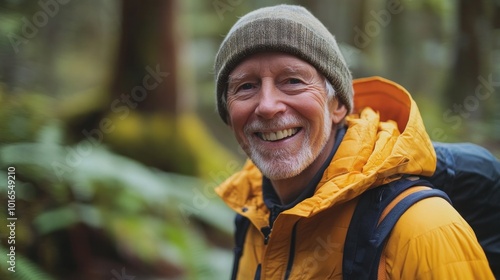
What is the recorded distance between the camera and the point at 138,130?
680 cm

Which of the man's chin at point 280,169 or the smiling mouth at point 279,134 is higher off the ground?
the smiling mouth at point 279,134

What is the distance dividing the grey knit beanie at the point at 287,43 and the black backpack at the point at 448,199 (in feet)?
2.23

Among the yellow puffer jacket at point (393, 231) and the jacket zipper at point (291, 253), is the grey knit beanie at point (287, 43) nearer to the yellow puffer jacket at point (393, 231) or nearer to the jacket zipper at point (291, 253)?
the yellow puffer jacket at point (393, 231)

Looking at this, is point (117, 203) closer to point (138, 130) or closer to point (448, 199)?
point (138, 130)

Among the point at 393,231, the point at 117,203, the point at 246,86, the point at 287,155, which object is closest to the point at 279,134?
the point at 287,155

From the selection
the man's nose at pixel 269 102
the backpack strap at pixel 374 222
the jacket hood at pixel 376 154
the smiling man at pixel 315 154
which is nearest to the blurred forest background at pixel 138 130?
the smiling man at pixel 315 154

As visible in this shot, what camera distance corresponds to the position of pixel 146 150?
6793 millimetres

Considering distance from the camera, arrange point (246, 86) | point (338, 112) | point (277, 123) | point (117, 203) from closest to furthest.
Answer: point (277, 123)
point (246, 86)
point (338, 112)
point (117, 203)

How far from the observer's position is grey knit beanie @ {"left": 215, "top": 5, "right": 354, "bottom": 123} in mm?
2660

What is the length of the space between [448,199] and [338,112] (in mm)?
850

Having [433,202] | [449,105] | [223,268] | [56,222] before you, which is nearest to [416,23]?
[449,105]

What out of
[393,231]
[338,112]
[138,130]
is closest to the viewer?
[393,231]

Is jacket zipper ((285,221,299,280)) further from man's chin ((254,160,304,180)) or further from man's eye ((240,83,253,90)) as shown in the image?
man's eye ((240,83,253,90))

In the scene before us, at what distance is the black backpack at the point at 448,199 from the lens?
85.8 inches
